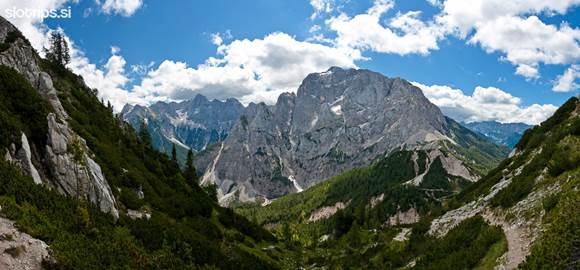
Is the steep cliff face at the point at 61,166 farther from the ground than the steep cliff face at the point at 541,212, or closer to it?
farther from the ground

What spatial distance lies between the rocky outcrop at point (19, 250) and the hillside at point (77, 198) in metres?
0.06

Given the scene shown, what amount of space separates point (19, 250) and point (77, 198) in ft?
49.1

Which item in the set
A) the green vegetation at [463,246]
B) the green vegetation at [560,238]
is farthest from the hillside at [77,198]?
the green vegetation at [560,238]

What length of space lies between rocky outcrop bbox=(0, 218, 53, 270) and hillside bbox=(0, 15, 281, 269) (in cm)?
6

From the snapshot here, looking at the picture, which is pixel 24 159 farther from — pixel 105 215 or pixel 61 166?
pixel 105 215

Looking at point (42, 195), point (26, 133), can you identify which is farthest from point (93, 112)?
point (42, 195)

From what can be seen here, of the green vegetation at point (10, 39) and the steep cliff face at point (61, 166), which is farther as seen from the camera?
the green vegetation at point (10, 39)

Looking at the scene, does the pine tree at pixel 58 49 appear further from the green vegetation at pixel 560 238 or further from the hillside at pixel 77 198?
the green vegetation at pixel 560 238

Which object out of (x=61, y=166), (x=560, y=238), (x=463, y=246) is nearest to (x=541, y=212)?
(x=560, y=238)

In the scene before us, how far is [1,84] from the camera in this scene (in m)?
42.9

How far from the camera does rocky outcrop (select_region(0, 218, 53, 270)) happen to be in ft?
68.0

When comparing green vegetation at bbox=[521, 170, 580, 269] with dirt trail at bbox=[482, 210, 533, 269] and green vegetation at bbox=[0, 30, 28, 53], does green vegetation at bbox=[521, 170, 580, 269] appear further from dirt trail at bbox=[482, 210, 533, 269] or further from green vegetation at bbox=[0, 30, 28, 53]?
green vegetation at bbox=[0, 30, 28, 53]

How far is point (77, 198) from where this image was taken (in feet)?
118

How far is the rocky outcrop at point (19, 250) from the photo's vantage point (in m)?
20.7
